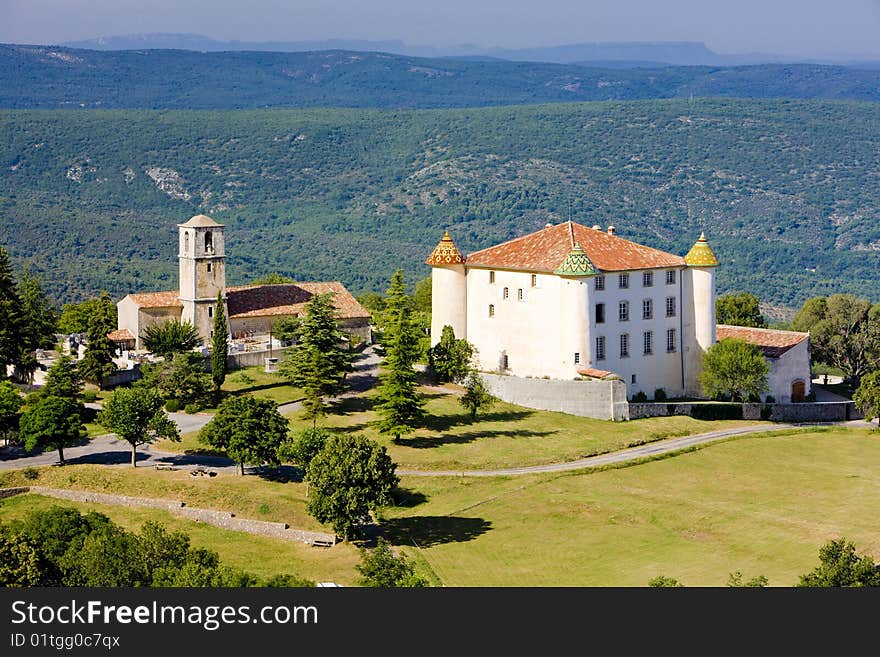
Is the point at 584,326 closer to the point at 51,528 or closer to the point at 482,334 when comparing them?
the point at 482,334

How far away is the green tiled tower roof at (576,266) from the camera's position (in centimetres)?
8019

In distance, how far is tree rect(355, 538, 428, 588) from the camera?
4612 cm

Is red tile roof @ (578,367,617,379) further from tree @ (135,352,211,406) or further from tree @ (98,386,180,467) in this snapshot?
tree @ (98,386,180,467)

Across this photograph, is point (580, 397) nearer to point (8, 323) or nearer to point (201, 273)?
point (201, 273)

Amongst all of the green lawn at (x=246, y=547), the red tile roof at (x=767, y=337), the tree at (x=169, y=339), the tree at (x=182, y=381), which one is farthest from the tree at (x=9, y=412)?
the red tile roof at (x=767, y=337)

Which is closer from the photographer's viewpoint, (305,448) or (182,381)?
(305,448)

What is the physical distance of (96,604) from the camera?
110 ft

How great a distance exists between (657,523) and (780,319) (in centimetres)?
13633

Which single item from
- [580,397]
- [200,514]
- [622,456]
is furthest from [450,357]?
[200,514]

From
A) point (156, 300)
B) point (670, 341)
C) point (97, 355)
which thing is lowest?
point (97, 355)

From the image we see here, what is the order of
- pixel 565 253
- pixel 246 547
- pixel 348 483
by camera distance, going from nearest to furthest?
pixel 246 547 → pixel 348 483 → pixel 565 253

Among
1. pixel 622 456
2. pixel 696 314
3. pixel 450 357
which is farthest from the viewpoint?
pixel 696 314

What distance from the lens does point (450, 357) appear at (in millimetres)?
84625

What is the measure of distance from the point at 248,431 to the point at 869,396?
3696 centimetres
